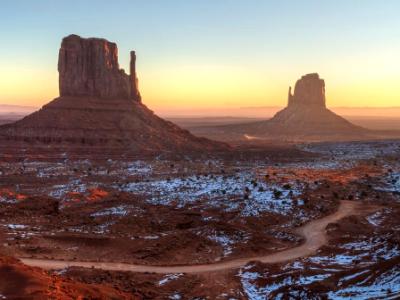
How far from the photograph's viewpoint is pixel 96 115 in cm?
9862

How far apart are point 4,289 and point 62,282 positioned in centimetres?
294

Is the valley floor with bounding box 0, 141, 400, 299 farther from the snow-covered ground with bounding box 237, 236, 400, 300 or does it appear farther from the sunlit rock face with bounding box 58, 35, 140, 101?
the sunlit rock face with bounding box 58, 35, 140, 101

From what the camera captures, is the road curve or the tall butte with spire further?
the tall butte with spire

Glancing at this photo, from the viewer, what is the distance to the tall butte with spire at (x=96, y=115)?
91.8 metres

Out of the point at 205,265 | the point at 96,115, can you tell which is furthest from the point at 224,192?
the point at 96,115

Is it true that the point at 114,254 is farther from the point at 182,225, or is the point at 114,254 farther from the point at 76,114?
the point at 76,114

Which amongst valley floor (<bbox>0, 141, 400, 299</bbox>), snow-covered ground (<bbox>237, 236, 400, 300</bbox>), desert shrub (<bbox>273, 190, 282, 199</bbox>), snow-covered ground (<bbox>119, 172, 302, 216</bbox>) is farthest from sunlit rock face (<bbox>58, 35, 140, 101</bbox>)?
snow-covered ground (<bbox>237, 236, 400, 300</bbox>)

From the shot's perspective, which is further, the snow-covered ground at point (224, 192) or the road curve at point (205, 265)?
the snow-covered ground at point (224, 192)

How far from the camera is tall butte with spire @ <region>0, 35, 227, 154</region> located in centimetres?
9175

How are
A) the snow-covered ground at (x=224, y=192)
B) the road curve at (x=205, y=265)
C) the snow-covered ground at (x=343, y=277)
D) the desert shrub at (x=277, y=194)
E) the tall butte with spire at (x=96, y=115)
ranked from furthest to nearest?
the tall butte with spire at (x=96, y=115), the desert shrub at (x=277, y=194), the snow-covered ground at (x=224, y=192), the road curve at (x=205, y=265), the snow-covered ground at (x=343, y=277)

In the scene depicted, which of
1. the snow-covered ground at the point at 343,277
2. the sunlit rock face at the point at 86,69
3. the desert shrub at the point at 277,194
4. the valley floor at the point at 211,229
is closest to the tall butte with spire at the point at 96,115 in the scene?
the sunlit rock face at the point at 86,69

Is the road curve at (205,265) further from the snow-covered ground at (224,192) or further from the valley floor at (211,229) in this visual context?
the snow-covered ground at (224,192)

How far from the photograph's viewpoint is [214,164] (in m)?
80.2

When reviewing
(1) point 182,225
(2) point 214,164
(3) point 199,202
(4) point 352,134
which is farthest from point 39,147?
(4) point 352,134
